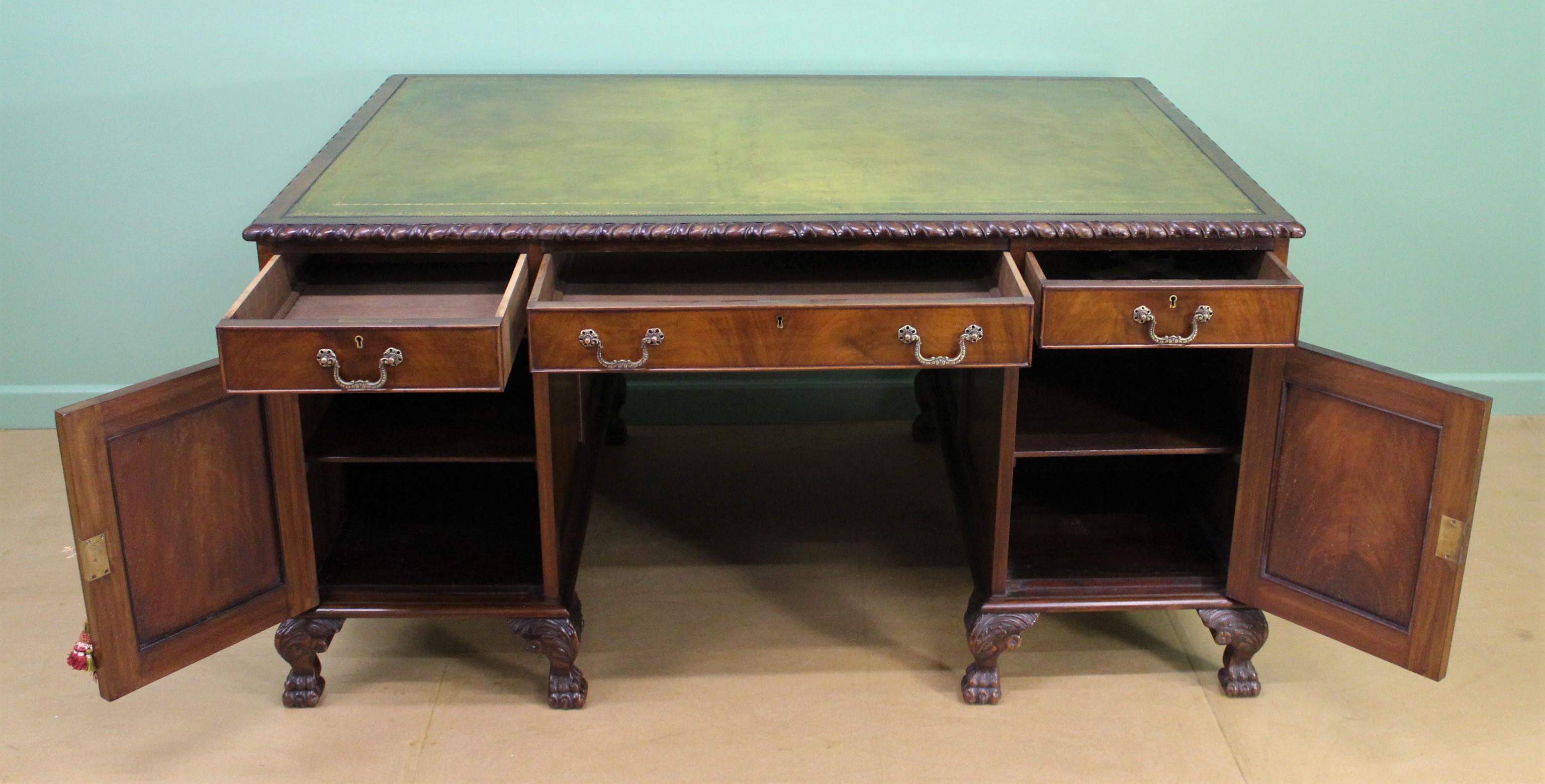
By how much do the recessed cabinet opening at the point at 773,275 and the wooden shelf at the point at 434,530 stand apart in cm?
48

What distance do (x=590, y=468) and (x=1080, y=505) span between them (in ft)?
2.95

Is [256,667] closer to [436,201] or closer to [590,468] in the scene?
[590,468]

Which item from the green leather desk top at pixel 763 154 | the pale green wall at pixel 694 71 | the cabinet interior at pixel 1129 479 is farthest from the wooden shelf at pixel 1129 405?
the pale green wall at pixel 694 71

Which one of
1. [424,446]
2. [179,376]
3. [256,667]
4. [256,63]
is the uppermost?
[256,63]

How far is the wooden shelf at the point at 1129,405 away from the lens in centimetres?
217

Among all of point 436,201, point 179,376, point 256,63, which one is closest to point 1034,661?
point 436,201

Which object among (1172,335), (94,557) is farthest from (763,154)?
(94,557)

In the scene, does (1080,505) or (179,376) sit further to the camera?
(1080,505)

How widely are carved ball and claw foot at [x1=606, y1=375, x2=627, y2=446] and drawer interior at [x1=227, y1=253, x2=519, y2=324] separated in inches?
33.5

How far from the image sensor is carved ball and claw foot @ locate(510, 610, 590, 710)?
222 centimetres

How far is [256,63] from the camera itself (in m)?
2.80

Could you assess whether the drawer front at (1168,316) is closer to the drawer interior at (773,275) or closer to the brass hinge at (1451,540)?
the drawer interior at (773,275)

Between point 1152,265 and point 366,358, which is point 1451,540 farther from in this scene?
point 366,358

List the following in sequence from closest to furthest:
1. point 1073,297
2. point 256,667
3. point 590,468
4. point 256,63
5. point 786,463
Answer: point 1073,297
point 256,667
point 590,468
point 256,63
point 786,463
